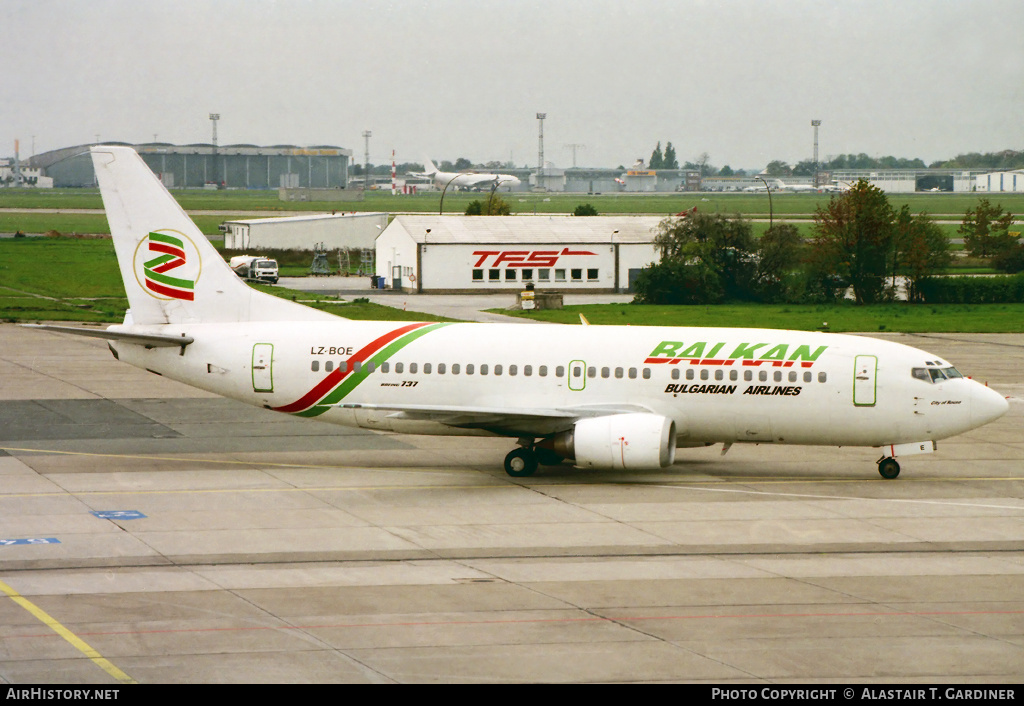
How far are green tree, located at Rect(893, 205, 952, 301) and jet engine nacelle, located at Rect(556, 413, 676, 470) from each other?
190 ft

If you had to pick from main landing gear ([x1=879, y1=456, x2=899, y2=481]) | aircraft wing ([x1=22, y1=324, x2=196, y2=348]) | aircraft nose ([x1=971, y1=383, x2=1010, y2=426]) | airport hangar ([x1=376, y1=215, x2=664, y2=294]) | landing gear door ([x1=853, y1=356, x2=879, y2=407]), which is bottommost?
main landing gear ([x1=879, y1=456, x2=899, y2=481])

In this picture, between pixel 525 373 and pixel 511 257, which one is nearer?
pixel 525 373

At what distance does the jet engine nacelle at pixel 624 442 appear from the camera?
100ft

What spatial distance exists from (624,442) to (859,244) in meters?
57.4

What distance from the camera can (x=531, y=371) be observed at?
32.7 meters

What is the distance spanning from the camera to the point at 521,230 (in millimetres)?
94250

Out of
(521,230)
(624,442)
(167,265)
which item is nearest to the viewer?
(624,442)

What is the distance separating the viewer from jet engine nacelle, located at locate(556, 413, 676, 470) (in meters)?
30.5

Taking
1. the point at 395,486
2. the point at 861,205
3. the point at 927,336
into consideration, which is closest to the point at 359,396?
the point at 395,486

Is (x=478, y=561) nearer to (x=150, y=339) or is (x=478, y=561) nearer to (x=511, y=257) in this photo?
(x=150, y=339)

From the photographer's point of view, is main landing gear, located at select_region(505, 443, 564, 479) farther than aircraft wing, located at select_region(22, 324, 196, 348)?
No

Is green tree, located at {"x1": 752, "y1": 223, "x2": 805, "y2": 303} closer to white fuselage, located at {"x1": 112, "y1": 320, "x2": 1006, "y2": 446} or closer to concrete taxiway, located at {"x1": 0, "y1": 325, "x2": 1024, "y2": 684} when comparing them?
concrete taxiway, located at {"x1": 0, "y1": 325, "x2": 1024, "y2": 684}

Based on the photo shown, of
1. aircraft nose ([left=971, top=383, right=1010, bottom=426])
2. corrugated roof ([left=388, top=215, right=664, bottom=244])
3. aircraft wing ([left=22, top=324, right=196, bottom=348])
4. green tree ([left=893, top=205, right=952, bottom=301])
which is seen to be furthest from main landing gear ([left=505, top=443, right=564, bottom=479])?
corrugated roof ([left=388, top=215, right=664, bottom=244])

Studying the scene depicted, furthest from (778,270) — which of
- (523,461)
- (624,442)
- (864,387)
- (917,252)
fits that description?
(624,442)
